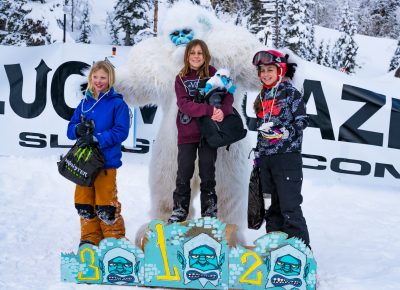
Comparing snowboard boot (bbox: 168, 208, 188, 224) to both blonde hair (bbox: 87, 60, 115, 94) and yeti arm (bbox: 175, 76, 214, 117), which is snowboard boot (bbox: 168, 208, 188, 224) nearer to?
yeti arm (bbox: 175, 76, 214, 117)

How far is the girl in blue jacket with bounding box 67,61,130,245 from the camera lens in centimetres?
280

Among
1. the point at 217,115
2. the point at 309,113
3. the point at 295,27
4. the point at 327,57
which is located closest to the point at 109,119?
the point at 217,115

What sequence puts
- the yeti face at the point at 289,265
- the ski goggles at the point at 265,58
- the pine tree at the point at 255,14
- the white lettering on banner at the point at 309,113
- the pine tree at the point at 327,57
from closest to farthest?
the yeti face at the point at 289,265
the ski goggles at the point at 265,58
the white lettering on banner at the point at 309,113
the pine tree at the point at 255,14
the pine tree at the point at 327,57

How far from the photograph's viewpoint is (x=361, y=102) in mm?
5125

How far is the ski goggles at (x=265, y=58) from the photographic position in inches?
106

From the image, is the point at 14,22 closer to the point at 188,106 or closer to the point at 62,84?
the point at 62,84

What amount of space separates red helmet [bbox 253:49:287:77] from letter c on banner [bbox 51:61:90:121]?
3.44m

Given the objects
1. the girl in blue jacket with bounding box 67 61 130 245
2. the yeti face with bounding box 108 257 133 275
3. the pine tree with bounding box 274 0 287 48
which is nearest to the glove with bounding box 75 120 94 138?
the girl in blue jacket with bounding box 67 61 130 245

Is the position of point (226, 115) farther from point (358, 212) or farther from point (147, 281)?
point (358, 212)

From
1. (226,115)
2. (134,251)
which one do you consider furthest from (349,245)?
(134,251)

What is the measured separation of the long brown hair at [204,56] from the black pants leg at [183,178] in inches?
17.9

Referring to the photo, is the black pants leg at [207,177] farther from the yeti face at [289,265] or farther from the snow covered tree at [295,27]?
the snow covered tree at [295,27]

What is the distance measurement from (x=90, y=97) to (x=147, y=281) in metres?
1.23

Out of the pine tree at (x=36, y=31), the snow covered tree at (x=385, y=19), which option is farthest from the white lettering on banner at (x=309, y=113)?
the snow covered tree at (x=385, y=19)
